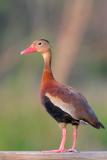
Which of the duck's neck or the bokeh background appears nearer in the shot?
the duck's neck

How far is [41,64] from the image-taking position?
1622 cm

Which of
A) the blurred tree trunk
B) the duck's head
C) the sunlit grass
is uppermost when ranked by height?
the duck's head

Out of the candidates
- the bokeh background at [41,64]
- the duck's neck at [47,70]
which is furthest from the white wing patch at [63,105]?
the bokeh background at [41,64]

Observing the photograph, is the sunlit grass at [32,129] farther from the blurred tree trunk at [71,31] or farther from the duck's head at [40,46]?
the blurred tree trunk at [71,31]

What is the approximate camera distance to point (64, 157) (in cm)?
503

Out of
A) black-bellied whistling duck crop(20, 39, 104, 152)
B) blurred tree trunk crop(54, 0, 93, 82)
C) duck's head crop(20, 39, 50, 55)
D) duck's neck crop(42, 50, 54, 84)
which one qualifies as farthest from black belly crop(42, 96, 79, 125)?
blurred tree trunk crop(54, 0, 93, 82)

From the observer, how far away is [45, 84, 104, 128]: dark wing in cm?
570

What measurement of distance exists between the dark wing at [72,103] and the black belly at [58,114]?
30 millimetres

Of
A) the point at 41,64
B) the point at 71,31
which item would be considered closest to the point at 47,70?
the point at 41,64

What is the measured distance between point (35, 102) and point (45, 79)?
446 centimetres

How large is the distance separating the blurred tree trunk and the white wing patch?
33.4 ft

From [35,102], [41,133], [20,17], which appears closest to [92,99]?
[35,102]

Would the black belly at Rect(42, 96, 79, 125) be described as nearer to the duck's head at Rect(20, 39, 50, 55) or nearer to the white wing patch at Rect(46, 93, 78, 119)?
the white wing patch at Rect(46, 93, 78, 119)

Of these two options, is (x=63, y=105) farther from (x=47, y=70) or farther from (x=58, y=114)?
(x=47, y=70)
